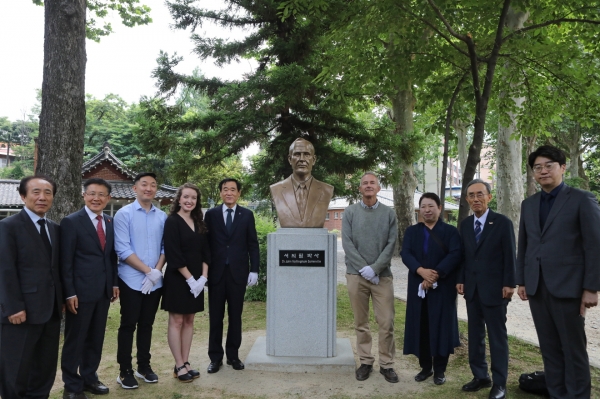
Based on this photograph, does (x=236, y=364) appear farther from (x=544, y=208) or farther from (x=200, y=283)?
(x=544, y=208)

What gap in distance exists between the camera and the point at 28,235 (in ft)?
11.6

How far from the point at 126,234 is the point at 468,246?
338 cm

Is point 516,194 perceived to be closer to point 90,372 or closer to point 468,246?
point 468,246

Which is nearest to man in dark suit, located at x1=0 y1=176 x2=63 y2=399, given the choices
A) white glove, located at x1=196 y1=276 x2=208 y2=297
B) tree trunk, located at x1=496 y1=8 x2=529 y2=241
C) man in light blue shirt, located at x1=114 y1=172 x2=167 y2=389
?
man in light blue shirt, located at x1=114 y1=172 x2=167 y2=389

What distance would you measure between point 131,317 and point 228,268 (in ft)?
3.58

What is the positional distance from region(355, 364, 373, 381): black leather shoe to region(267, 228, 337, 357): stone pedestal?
443mm

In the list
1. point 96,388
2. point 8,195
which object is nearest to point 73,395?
point 96,388

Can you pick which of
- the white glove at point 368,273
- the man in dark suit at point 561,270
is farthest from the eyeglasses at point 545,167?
the white glove at point 368,273

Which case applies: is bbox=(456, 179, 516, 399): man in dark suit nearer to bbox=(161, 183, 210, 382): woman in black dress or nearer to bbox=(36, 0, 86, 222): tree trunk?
bbox=(161, 183, 210, 382): woman in black dress

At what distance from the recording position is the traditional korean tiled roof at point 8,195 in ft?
72.0

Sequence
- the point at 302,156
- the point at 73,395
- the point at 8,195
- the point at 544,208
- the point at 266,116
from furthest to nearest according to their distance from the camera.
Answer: the point at 8,195 → the point at 266,116 → the point at 302,156 → the point at 73,395 → the point at 544,208

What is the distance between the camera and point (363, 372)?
4676 mm

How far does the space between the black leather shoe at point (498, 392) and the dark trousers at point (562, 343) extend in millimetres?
497

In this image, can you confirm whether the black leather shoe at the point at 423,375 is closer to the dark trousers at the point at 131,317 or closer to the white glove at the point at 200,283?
the white glove at the point at 200,283
